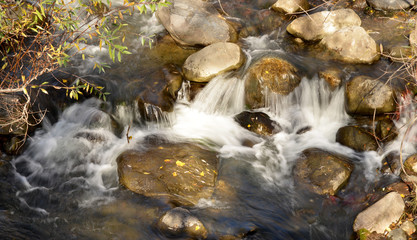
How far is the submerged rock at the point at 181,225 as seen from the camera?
17.0 feet

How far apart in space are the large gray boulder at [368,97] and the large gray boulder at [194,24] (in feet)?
10.1

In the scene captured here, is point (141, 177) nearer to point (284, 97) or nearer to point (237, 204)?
point (237, 204)

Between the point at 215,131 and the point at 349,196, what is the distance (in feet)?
9.24

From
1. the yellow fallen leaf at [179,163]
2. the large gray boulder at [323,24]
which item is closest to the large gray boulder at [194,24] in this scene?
the large gray boulder at [323,24]

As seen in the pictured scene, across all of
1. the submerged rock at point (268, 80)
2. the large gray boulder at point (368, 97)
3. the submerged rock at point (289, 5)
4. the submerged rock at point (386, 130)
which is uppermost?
the submerged rock at point (289, 5)

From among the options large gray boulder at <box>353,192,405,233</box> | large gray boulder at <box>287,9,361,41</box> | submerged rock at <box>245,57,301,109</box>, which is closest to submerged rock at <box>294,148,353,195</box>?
large gray boulder at <box>353,192,405,233</box>

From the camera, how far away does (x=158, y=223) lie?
17.7 feet

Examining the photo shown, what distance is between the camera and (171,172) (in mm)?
5988

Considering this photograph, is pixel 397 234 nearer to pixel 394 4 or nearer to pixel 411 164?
pixel 411 164

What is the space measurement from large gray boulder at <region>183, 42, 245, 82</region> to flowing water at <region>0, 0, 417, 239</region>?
220 mm

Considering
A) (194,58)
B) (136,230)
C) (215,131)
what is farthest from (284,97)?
(136,230)

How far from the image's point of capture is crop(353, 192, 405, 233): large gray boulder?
5.12 meters

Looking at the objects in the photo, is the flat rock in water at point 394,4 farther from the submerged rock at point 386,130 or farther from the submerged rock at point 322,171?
the submerged rock at point 322,171

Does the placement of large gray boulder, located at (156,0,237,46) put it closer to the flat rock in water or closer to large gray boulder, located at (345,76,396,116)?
large gray boulder, located at (345,76,396,116)
